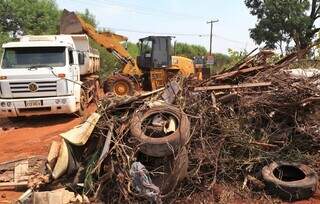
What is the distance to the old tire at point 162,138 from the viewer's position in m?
7.48

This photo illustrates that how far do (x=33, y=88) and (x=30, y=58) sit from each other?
105 centimetres

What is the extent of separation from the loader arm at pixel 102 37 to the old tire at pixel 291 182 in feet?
48.1

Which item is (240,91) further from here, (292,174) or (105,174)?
(105,174)

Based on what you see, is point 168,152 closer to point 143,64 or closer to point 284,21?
point 143,64

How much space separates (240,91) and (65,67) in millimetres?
7945

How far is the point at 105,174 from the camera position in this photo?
309 inches

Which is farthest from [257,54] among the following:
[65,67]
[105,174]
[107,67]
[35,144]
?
[107,67]

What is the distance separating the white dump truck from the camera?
15.2 meters

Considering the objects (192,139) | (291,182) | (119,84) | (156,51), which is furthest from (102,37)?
(291,182)

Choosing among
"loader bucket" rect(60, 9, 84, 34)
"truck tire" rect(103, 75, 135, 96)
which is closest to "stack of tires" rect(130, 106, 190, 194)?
"truck tire" rect(103, 75, 135, 96)

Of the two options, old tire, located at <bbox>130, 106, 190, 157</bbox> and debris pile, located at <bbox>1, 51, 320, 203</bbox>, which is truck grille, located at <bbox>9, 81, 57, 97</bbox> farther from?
old tire, located at <bbox>130, 106, 190, 157</bbox>

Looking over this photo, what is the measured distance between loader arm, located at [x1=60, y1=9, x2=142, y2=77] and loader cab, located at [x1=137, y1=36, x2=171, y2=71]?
1.04m

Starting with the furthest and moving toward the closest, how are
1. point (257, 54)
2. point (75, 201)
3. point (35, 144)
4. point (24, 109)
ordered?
point (24, 109) → point (35, 144) → point (257, 54) → point (75, 201)

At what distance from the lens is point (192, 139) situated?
8.33 m
